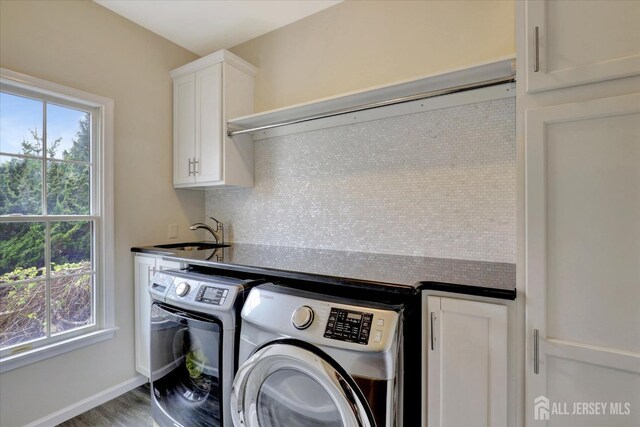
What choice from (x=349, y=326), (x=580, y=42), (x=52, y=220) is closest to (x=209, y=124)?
(x=52, y=220)

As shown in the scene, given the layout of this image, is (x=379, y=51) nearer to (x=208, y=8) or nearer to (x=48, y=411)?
(x=208, y=8)

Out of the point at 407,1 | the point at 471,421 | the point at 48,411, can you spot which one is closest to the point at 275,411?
the point at 471,421

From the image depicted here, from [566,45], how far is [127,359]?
2894 millimetres

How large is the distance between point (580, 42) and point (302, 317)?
4.18ft

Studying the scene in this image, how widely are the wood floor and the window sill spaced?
0.41 m

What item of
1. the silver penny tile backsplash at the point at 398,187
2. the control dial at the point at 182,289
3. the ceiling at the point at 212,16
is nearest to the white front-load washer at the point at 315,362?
the control dial at the point at 182,289

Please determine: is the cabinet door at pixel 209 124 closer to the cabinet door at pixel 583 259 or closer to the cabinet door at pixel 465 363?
the cabinet door at pixel 465 363

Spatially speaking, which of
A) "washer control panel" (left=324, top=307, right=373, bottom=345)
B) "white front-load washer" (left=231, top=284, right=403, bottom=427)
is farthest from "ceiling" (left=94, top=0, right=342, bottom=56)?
"washer control panel" (left=324, top=307, right=373, bottom=345)

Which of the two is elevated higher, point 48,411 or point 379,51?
point 379,51

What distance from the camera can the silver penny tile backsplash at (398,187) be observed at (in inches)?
61.1

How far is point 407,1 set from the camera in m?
1.80

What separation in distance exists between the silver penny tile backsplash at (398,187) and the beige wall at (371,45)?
286 millimetres

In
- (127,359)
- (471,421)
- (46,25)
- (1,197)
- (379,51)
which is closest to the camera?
(471,421)

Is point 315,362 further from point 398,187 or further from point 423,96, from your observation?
point 423,96
